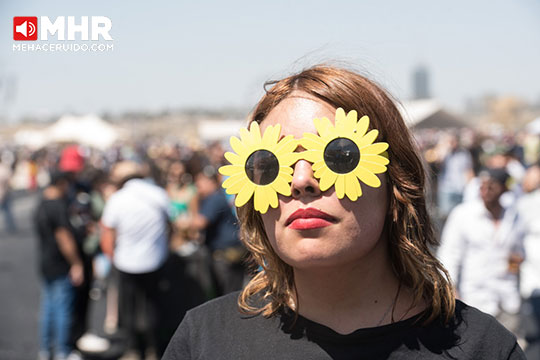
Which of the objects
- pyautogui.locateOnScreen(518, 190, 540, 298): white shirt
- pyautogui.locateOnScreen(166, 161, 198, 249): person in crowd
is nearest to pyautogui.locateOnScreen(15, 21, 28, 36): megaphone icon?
pyautogui.locateOnScreen(166, 161, 198, 249): person in crowd

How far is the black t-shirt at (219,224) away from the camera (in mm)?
5414

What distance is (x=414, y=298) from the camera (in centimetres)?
145

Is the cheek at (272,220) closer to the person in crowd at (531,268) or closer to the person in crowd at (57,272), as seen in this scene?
the person in crowd at (531,268)

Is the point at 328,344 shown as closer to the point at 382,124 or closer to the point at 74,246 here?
the point at 382,124

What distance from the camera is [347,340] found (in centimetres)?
137

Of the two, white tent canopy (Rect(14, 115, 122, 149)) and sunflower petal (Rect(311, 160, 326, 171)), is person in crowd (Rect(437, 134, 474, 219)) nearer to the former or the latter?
sunflower petal (Rect(311, 160, 326, 171))

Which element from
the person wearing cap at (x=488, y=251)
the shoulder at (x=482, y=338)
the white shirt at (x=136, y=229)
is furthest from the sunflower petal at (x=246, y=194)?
the white shirt at (x=136, y=229)

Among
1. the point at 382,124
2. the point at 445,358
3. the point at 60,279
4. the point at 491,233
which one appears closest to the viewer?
the point at 445,358

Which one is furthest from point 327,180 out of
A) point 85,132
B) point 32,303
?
point 85,132

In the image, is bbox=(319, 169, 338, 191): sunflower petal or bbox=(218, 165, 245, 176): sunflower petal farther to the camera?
bbox=(218, 165, 245, 176): sunflower petal

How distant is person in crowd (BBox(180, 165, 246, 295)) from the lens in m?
5.41

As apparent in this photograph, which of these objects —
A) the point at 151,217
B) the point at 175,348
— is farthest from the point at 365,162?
the point at 151,217

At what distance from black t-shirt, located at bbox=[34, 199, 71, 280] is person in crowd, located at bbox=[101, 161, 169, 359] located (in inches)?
14.0

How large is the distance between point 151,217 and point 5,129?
342ft
